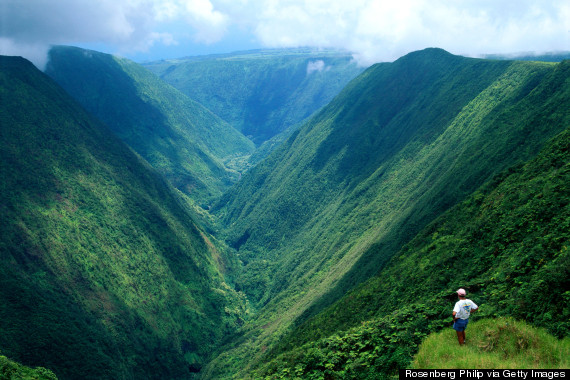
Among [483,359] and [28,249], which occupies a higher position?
[28,249]

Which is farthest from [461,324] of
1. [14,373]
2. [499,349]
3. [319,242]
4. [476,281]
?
[319,242]

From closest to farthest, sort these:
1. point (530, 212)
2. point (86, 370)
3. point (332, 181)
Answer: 1. point (530, 212)
2. point (86, 370)
3. point (332, 181)

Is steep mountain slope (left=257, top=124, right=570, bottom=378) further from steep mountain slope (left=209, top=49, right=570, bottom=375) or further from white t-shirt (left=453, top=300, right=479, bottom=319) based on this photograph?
steep mountain slope (left=209, top=49, right=570, bottom=375)

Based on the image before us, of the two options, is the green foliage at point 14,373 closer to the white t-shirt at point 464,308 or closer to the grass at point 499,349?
the grass at point 499,349

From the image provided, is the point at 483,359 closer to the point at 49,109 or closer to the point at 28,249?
the point at 28,249

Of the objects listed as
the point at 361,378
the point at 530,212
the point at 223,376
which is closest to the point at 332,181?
the point at 223,376

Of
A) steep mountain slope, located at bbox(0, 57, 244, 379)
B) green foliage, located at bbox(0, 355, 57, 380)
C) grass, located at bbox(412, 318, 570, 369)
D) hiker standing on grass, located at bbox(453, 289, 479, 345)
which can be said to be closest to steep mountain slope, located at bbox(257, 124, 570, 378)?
grass, located at bbox(412, 318, 570, 369)

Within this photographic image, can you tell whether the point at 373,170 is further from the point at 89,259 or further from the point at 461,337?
the point at 461,337
